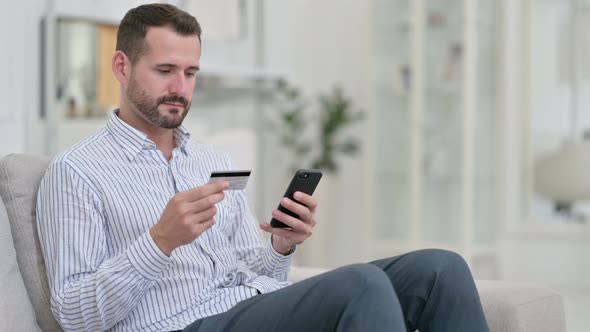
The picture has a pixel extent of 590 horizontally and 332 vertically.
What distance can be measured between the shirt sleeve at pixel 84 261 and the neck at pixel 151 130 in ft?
0.73

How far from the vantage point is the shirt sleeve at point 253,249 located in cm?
198

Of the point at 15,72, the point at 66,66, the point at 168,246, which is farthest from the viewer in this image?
the point at 66,66

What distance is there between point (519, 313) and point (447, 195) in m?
2.99

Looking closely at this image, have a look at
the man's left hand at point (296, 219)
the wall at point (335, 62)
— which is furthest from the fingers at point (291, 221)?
the wall at point (335, 62)

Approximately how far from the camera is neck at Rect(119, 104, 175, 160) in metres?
1.93

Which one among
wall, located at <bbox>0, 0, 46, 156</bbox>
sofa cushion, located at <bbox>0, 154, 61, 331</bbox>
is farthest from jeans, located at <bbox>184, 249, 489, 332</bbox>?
wall, located at <bbox>0, 0, 46, 156</bbox>

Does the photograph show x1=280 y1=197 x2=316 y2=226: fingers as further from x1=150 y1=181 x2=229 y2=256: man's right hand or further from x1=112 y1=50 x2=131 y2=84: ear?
x1=112 y1=50 x2=131 y2=84: ear

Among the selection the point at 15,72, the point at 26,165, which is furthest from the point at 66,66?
the point at 26,165

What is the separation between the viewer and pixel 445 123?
4.84 meters

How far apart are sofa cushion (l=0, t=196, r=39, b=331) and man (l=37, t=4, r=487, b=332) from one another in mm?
72

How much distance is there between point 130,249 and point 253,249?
19.4 inches

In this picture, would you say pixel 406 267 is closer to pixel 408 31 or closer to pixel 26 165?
pixel 26 165

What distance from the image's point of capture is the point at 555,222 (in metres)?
5.02

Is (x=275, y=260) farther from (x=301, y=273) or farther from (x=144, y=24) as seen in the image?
(x=144, y=24)
